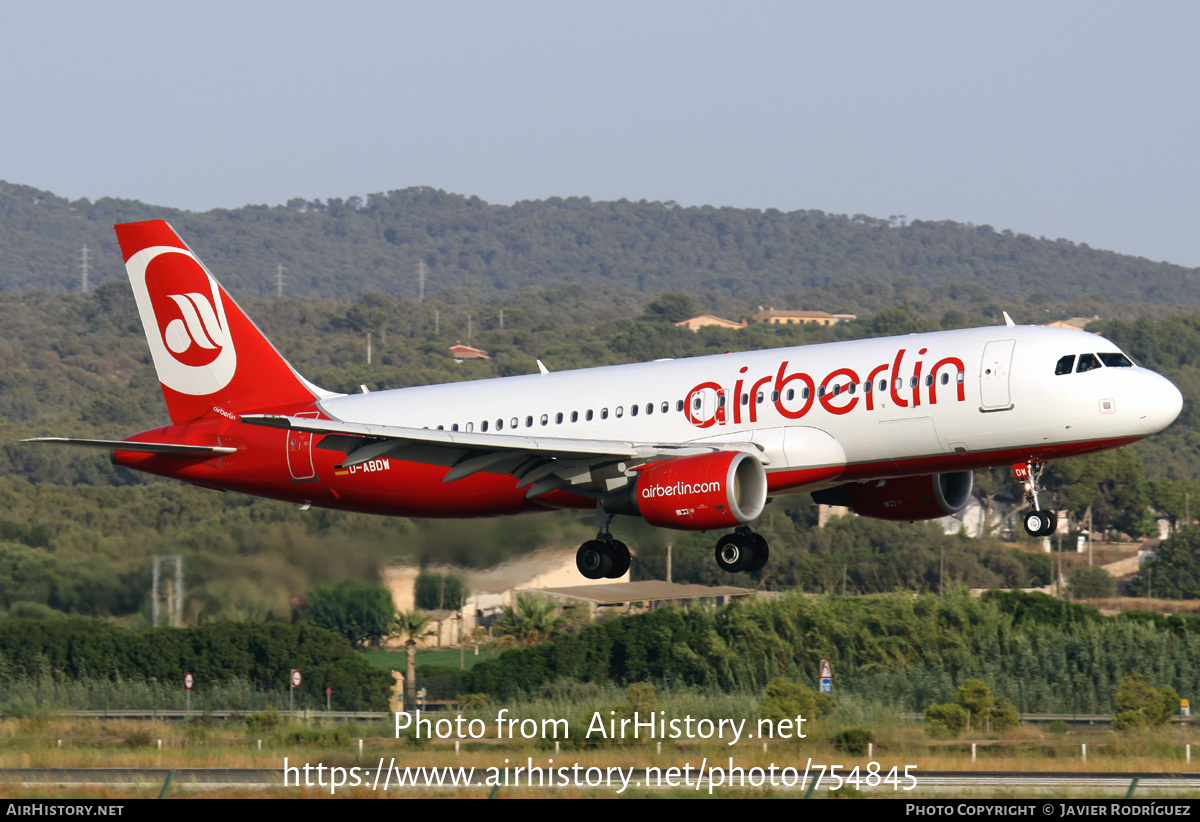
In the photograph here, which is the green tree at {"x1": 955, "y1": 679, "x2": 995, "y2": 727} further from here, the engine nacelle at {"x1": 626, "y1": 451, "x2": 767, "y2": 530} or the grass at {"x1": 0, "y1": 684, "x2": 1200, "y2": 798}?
the engine nacelle at {"x1": 626, "y1": 451, "x2": 767, "y2": 530}

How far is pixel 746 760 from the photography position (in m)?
46.0

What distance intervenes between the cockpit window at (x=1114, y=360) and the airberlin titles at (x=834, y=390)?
2.86 meters

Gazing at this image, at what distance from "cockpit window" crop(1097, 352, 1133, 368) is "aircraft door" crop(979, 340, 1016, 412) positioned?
1887 millimetres

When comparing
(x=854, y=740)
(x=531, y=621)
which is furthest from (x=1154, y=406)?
(x=531, y=621)

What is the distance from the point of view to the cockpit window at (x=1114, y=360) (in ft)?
109

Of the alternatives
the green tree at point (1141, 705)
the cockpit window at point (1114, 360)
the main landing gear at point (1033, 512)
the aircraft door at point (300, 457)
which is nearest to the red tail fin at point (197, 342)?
the aircraft door at point (300, 457)

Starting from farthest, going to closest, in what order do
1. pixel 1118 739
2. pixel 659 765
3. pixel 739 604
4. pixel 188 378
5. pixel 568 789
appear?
1. pixel 739 604
2. pixel 1118 739
3. pixel 659 765
4. pixel 188 378
5. pixel 568 789

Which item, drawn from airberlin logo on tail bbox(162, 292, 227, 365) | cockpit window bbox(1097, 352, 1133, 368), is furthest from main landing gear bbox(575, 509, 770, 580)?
airberlin logo on tail bbox(162, 292, 227, 365)

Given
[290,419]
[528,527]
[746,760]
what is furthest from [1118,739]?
[290,419]

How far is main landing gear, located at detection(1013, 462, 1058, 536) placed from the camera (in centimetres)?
3391

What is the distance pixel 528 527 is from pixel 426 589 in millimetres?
3441

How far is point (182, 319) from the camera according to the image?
138 ft

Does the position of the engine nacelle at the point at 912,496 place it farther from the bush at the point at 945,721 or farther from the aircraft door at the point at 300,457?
the bush at the point at 945,721

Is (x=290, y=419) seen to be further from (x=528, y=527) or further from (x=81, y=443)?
(x=528, y=527)
